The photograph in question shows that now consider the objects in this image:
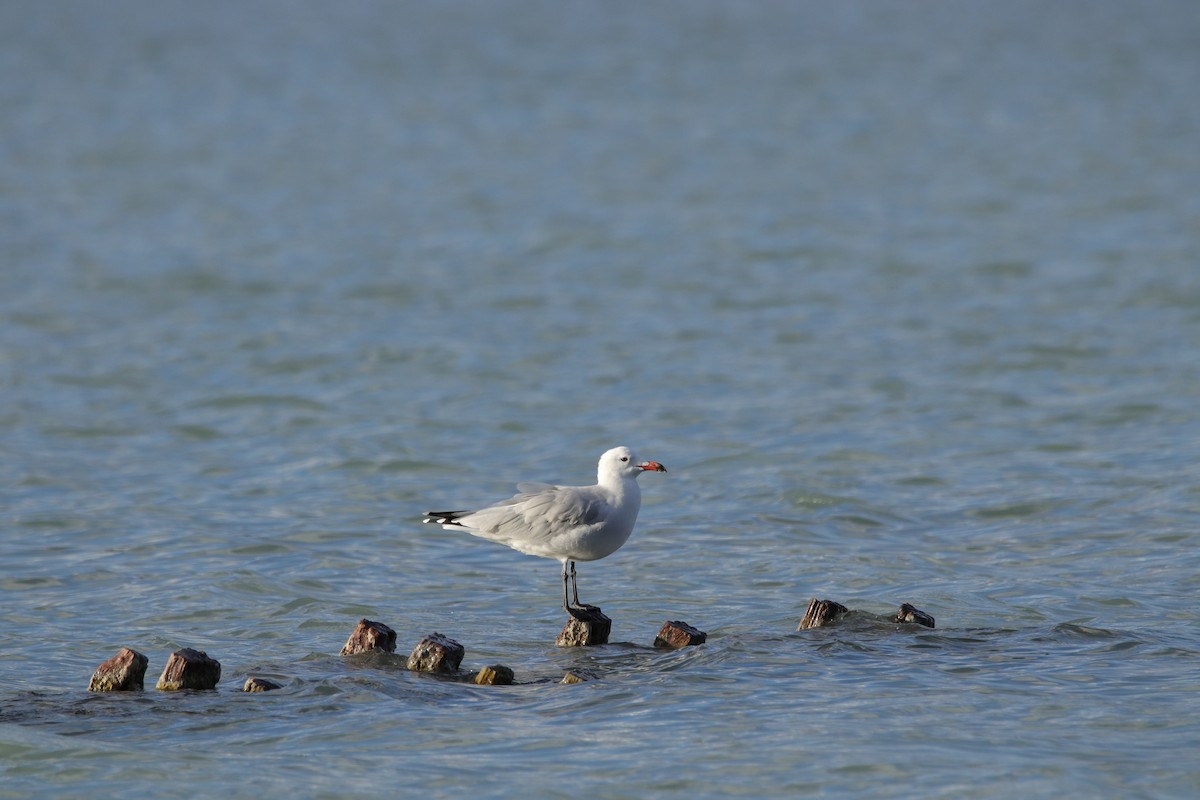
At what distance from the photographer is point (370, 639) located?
8617 mm

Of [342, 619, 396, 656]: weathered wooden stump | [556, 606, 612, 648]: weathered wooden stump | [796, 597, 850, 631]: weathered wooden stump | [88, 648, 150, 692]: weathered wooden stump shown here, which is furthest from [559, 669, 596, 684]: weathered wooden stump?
[88, 648, 150, 692]: weathered wooden stump

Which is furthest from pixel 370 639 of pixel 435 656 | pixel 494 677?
pixel 494 677

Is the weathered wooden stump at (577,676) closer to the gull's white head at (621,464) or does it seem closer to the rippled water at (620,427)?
the rippled water at (620,427)

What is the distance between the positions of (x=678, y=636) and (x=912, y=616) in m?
1.37

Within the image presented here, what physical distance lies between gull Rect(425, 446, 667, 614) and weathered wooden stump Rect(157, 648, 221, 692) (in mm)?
1569

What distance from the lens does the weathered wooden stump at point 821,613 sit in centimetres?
919

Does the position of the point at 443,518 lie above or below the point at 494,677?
above

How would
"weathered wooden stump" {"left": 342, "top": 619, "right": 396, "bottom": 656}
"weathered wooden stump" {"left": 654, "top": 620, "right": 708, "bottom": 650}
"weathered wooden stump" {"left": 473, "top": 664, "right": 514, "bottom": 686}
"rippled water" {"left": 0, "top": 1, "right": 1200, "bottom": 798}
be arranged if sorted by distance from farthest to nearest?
"weathered wooden stump" {"left": 654, "top": 620, "right": 708, "bottom": 650}
"weathered wooden stump" {"left": 342, "top": 619, "right": 396, "bottom": 656}
"weathered wooden stump" {"left": 473, "top": 664, "right": 514, "bottom": 686}
"rippled water" {"left": 0, "top": 1, "right": 1200, "bottom": 798}

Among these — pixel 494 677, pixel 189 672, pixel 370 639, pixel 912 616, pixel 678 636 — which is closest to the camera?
pixel 189 672

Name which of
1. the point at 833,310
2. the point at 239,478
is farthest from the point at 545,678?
the point at 833,310

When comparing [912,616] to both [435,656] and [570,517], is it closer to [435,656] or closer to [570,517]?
[570,517]

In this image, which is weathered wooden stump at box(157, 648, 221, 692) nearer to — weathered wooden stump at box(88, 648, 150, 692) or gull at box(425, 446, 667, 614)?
weathered wooden stump at box(88, 648, 150, 692)

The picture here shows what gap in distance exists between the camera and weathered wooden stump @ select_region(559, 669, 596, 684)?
327 inches

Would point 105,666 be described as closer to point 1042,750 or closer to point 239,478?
point 1042,750
